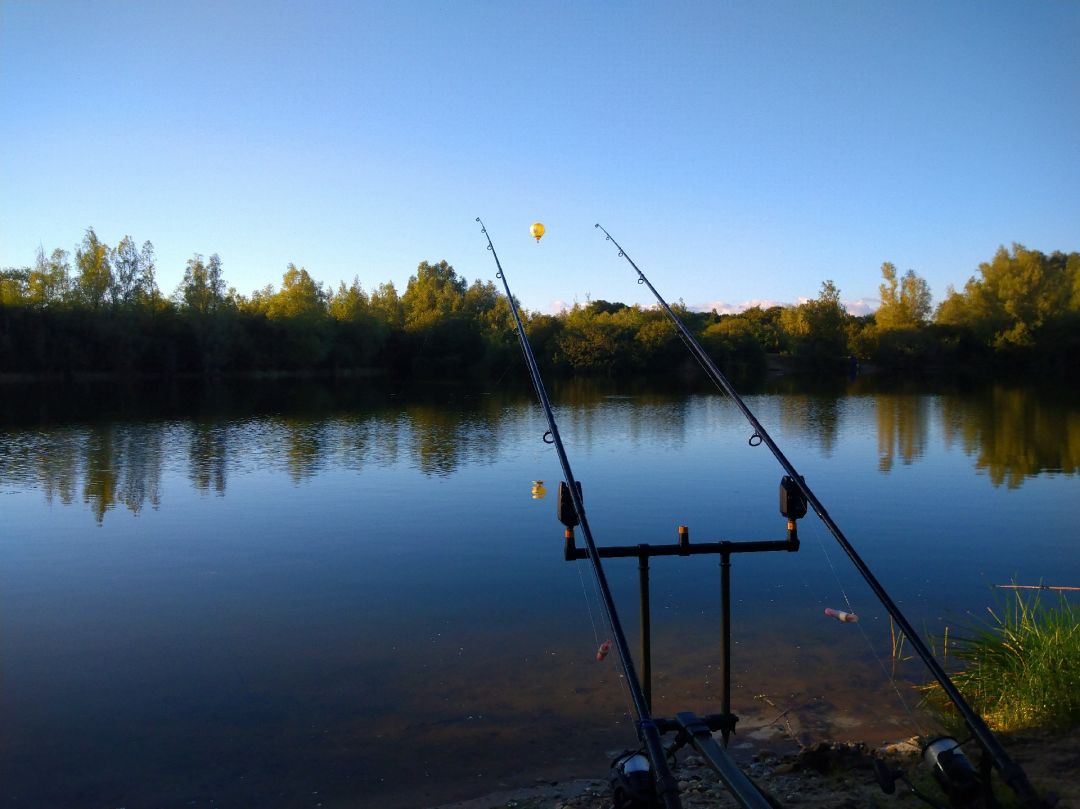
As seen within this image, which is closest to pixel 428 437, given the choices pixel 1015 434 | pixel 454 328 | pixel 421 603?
pixel 421 603

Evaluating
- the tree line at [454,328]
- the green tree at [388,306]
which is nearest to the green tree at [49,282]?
the tree line at [454,328]

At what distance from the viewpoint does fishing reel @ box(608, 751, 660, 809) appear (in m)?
2.18

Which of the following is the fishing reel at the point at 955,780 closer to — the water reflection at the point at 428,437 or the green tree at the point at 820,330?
the water reflection at the point at 428,437

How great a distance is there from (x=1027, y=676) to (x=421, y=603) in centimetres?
554

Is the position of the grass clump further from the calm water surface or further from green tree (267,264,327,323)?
green tree (267,264,327,323)

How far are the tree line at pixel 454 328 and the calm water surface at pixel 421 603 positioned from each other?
133 feet

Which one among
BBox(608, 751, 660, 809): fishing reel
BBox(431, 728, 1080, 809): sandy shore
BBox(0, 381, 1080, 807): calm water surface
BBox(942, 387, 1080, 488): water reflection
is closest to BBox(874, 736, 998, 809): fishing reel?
BBox(608, 751, 660, 809): fishing reel

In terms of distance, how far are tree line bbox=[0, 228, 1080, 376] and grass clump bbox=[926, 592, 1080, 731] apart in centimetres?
5572

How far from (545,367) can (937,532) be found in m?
54.7

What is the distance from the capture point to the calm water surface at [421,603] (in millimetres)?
5645

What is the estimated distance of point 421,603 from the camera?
8.83 m

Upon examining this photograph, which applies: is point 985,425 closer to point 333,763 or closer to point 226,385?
point 333,763

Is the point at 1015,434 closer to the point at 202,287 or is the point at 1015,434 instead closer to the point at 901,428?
the point at 901,428

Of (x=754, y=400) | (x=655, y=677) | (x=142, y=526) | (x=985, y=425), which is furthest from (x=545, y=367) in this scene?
(x=655, y=677)
